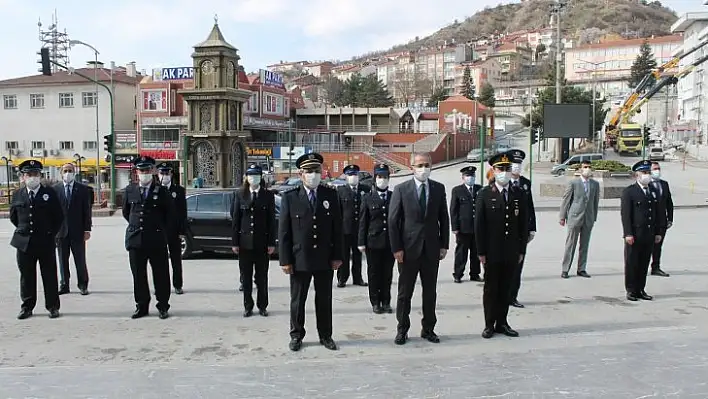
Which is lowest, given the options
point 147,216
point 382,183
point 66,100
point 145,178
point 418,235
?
point 418,235

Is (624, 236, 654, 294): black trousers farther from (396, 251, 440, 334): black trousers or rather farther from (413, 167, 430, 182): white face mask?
(413, 167, 430, 182): white face mask

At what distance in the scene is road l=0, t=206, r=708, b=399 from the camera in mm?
5312

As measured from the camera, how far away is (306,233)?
21.1 feet

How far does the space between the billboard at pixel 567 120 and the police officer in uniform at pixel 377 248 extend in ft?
81.6

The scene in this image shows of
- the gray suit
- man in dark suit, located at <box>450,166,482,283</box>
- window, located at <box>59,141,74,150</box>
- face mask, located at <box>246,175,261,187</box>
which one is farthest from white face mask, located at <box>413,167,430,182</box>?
window, located at <box>59,141,74,150</box>

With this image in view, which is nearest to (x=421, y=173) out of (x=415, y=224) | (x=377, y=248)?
(x=415, y=224)

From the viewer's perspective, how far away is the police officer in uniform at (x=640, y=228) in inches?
339

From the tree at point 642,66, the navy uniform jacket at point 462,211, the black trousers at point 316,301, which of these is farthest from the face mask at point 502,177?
the tree at point 642,66

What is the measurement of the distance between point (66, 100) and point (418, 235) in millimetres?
62964

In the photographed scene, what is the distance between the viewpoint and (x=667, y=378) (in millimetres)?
5469

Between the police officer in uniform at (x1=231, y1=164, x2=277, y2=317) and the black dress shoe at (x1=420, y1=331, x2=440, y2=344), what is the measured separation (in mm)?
2157

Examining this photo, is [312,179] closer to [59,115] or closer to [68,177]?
[68,177]

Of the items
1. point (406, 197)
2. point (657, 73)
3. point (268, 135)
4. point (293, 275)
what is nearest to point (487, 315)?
point (406, 197)

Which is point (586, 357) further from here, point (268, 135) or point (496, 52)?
point (496, 52)
